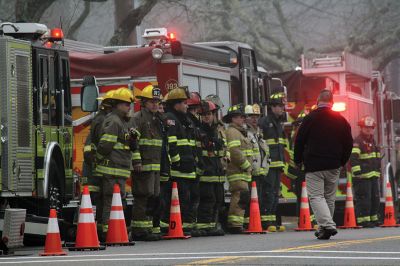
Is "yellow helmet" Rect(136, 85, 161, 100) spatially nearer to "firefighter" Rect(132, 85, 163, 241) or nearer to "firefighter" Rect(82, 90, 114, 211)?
"firefighter" Rect(132, 85, 163, 241)

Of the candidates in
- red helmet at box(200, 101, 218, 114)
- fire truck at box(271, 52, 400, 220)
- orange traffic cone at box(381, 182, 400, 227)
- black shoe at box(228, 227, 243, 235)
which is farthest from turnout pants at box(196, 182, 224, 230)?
fire truck at box(271, 52, 400, 220)

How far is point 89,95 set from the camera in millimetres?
18719

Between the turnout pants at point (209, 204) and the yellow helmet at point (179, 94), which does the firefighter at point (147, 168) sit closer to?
the yellow helmet at point (179, 94)

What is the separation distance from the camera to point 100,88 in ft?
70.5

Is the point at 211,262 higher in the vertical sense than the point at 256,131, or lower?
lower

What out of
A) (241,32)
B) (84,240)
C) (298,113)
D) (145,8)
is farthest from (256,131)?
(241,32)

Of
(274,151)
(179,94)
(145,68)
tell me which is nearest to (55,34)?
(179,94)

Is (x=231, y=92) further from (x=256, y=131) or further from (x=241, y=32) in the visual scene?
(x=241, y=32)

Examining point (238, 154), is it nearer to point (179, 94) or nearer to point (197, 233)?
point (197, 233)

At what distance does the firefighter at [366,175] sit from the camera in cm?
2359

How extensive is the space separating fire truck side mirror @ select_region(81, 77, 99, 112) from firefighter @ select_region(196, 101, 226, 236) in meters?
1.78

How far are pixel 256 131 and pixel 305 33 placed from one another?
1126 inches

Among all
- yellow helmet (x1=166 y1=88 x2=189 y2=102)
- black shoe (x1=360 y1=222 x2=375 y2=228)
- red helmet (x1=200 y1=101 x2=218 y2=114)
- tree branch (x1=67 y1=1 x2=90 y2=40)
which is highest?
tree branch (x1=67 y1=1 x2=90 y2=40)

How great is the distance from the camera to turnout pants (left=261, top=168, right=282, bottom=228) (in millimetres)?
21406
